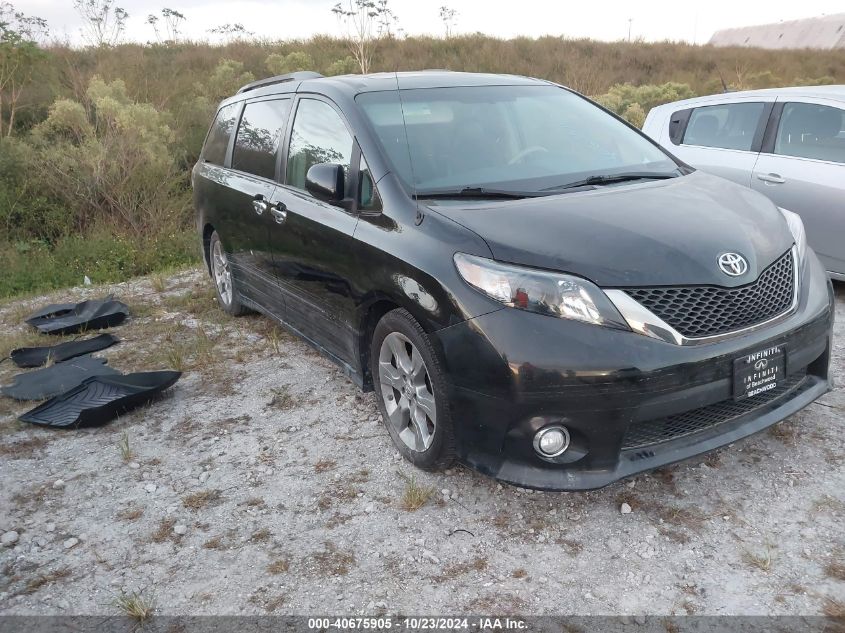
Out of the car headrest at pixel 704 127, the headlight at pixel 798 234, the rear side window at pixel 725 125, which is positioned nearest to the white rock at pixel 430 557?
the headlight at pixel 798 234

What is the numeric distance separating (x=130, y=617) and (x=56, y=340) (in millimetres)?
3895

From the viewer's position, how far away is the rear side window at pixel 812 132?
563 cm

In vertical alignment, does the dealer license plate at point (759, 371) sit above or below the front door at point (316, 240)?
Result: below

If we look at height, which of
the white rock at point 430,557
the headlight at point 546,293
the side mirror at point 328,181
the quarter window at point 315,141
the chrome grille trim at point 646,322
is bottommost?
the white rock at point 430,557

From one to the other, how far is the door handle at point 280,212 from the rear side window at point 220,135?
4.57ft

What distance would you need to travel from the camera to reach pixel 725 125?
21.1 feet

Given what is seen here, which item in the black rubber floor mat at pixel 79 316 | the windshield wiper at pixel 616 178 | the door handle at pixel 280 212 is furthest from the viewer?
the black rubber floor mat at pixel 79 316

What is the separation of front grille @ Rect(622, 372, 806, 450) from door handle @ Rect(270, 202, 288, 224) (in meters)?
2.47

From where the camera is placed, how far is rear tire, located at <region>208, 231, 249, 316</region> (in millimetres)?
5844

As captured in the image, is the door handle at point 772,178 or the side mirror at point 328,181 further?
the door handle at point 772,178

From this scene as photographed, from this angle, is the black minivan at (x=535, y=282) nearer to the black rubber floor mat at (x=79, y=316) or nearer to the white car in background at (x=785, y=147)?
the white car in background at (x=785, y=147)

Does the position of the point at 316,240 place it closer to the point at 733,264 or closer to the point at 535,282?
the point at 535,282

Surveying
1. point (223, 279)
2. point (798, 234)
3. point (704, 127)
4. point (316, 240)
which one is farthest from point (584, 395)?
point (704, 127)

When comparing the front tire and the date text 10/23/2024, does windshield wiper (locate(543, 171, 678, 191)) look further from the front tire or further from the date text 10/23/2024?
the date text 10/23/2024
